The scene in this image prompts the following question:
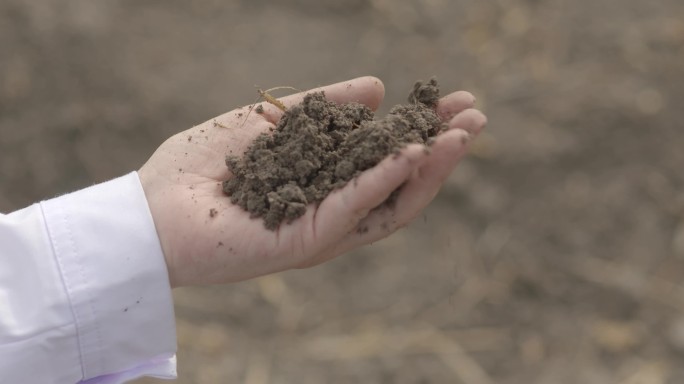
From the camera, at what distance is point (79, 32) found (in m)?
3.59

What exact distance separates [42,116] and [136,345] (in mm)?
2177

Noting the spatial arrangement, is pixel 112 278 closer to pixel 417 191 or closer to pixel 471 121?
pixel 417 191

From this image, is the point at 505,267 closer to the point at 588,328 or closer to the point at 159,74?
the point at 588,328

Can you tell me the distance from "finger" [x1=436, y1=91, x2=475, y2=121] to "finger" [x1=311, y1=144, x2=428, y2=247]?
1.06 ft

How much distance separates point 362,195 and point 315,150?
0.26m

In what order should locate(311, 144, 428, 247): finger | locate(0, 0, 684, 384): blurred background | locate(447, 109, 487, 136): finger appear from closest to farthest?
locate(311, 144, 428, 247): finger < locate(447, 109, 487, 136): finger < locate(0, 0, 684, 384): blurred background

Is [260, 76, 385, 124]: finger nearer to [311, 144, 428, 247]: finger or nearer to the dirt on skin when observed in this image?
the dirt on skin

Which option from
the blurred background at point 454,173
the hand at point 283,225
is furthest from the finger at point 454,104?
the blurred background at point 454,173

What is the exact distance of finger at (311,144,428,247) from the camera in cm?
150

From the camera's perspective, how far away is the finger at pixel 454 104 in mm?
1822

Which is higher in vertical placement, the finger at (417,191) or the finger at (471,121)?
the finger at (471,121)

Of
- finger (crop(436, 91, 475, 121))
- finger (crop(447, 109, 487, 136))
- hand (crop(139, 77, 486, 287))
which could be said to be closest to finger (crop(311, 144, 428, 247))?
hand (crop(139, 77, 486, 287))

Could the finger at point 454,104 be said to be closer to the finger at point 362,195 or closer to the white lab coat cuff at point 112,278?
the finger at point 362,195

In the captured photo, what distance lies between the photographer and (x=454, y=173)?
10.8 ft
